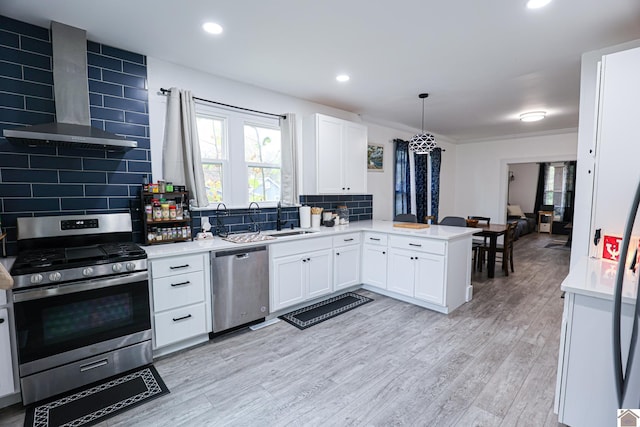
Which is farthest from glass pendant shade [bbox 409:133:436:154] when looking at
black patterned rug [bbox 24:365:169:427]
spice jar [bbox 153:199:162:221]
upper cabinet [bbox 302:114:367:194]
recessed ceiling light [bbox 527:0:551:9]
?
black patterned rug [bbox 24:365:169:427]

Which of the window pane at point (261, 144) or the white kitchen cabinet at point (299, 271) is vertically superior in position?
the window pane at point (261, 144)

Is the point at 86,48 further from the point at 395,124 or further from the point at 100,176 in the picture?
the point at 395,124

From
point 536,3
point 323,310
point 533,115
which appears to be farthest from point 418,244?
point 533,115

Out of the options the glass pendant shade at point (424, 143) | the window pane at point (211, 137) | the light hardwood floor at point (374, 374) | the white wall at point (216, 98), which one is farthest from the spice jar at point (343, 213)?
the window pane at point (211, 137)

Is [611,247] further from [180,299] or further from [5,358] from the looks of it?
[5,358]

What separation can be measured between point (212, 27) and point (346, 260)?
280cm

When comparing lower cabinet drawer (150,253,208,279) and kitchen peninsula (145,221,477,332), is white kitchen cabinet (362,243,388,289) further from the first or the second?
lower cabinet drawer (150,253,208,279)

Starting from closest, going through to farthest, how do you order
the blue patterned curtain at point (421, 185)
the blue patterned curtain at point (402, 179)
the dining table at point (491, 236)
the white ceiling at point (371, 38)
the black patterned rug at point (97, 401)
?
the black patterned rug at point (97, 401) < the white ceiling at point (371, 38) < the dining table at point (491, 236) < the blue patterned curtain at point (402, 179) < the blue patterned curtain at point (421, 185)

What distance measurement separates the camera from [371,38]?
249 cm

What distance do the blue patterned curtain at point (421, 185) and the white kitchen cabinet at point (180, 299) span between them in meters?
4.77

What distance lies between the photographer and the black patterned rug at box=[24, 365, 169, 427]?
71.1 inches

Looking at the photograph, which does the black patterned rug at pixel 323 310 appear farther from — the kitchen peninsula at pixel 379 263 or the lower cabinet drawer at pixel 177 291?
the lower cabinet drawer at pixel 177 291

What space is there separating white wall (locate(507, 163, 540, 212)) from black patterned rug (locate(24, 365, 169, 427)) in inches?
449

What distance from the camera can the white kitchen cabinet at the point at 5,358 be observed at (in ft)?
6.00
